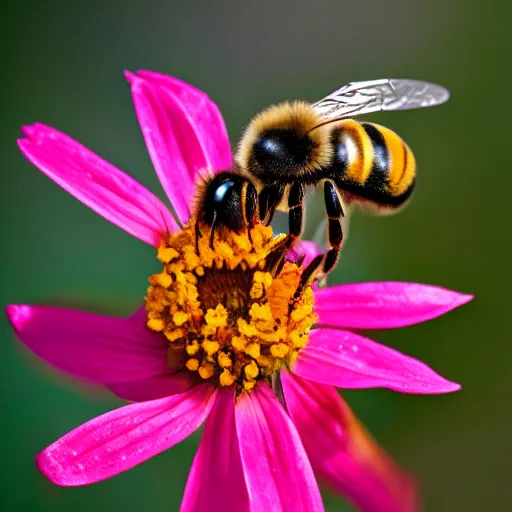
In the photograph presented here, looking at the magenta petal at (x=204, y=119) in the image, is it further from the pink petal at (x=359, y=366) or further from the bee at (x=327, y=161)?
the pink petal at (x=359, y=366)

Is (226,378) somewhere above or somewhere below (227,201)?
below

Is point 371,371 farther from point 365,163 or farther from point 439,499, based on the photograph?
point 439,499

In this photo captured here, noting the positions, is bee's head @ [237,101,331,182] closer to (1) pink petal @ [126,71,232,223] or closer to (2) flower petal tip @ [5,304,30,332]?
(1) pink petal @ [126,71,232,223]

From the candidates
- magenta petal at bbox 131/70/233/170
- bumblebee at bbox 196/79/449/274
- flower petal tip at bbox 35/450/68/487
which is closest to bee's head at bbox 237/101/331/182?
bumblebee at bbox 196/79/449/274

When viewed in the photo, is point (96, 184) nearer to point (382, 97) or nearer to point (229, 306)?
point (229, 306)

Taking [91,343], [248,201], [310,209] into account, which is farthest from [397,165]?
[91,343]

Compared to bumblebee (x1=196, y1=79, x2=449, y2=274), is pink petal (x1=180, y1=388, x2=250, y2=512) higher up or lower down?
lower down
